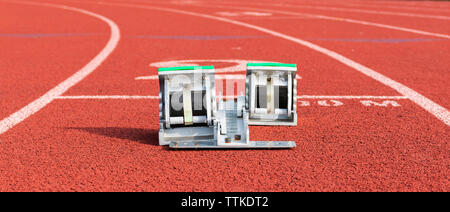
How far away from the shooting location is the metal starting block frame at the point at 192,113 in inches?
170

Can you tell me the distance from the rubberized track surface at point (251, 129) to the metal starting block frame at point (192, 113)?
143 mm

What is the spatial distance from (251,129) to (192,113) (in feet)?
2.16

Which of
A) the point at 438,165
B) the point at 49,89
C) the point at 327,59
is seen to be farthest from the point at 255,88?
the point at 327,59

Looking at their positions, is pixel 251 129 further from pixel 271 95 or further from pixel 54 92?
pixel 54 92

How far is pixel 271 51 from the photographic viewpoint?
10.1 meters

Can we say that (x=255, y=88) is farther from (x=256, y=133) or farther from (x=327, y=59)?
(x=327, y=59)

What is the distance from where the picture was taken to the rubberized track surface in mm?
3701

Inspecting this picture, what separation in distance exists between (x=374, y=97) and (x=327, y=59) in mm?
3040

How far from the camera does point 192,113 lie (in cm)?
448

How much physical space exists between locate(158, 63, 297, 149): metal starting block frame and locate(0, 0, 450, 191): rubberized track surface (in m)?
0.14

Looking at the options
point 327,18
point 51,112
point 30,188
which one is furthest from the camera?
point 327,18

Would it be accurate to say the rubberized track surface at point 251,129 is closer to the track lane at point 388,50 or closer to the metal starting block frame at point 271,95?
the track lane at point 388,50

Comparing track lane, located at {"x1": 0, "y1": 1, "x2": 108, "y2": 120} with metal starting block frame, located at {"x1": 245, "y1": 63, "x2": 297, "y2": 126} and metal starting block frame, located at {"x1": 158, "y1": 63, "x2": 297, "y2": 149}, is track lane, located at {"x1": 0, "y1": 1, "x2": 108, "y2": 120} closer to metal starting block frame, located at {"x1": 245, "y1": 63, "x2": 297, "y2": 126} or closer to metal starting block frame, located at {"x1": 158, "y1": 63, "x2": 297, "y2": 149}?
metal starting block frame, located at {"x1": 158, "y1": 63, "x2": 297, "y2": 149}

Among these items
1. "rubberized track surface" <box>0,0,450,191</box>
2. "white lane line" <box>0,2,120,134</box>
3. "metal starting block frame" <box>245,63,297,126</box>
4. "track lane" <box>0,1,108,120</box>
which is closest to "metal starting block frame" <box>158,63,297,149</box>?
"rubberized track surface" <box>0,0,450,191</box>
